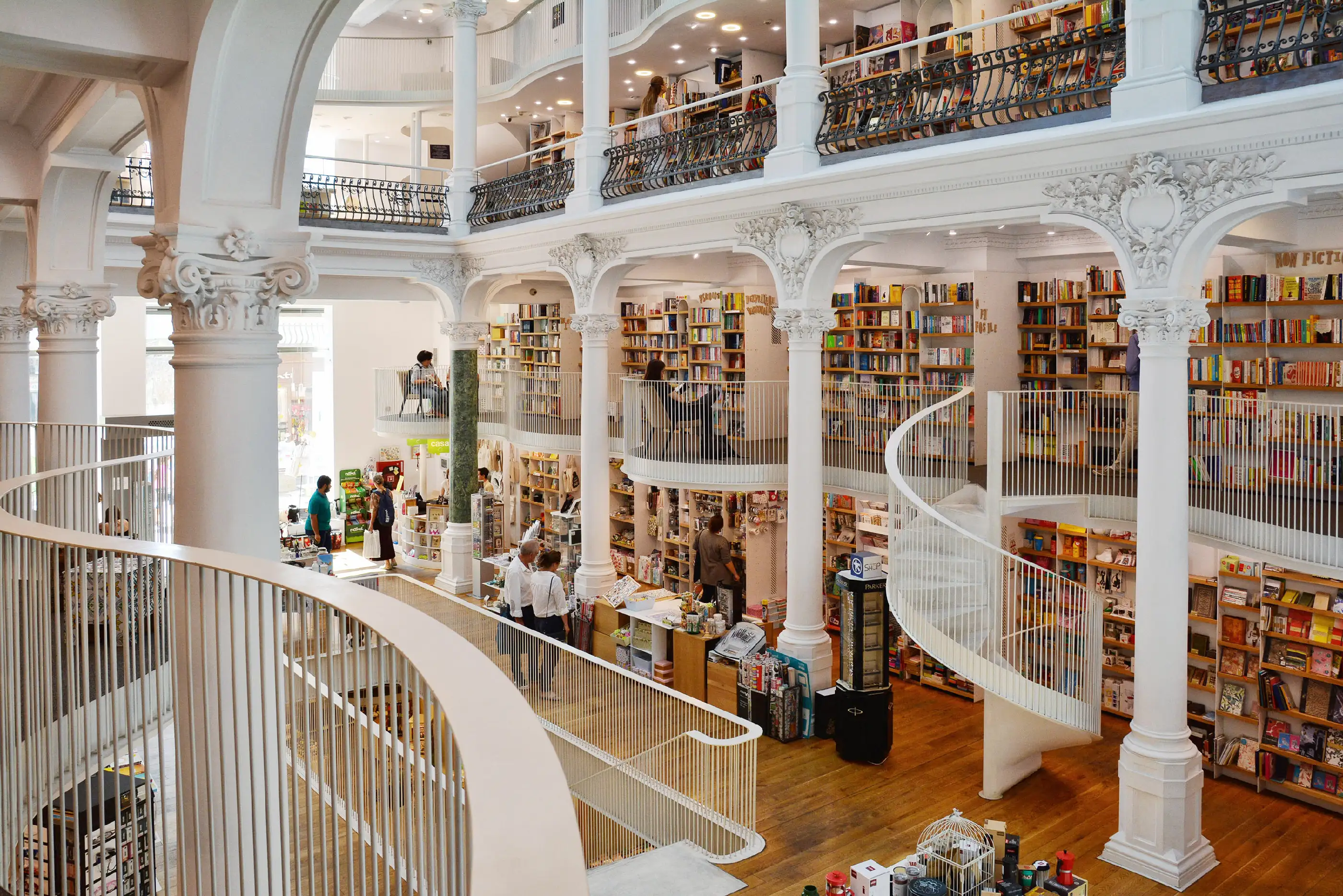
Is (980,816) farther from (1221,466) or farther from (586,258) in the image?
(586,258)

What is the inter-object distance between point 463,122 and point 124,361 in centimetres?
728


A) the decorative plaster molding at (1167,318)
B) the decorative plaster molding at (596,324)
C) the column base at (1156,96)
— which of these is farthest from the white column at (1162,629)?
the decorative plaster molding at (596,324)

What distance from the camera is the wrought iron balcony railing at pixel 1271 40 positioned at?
5.68 m

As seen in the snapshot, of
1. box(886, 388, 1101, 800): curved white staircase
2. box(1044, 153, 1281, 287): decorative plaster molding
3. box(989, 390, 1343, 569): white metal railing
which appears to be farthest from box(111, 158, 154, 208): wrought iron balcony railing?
box(1044, 153, 1281, 287): decorative plaster molding

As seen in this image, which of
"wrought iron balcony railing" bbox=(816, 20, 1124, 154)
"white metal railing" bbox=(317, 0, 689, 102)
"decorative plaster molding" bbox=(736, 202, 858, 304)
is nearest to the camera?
"wrought iron balcony railing" bbox=(816, 20, 1124, 154)

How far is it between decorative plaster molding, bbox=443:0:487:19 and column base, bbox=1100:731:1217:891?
11859mm

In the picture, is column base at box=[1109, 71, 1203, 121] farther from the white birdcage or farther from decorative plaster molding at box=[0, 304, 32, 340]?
decorative plaster molding at box=[0, 304, 32, 340]

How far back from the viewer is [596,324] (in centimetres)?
1155

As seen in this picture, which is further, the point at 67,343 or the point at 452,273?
the point at 452,273

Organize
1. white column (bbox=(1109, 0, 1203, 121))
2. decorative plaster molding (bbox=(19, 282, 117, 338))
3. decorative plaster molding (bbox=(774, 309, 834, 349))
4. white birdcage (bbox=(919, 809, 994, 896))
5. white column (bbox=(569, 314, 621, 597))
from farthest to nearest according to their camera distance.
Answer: white column (bbox=(569, 314, 621, 597)) < decorative plaster molding (bbox=(774, 309, 834, 349)) < decorative plaster molding (bbox=(19, 282, 117, 338)) < white column (bbox=(1109, 0, 1203, 121)) < white birdcage (bbox=(919, 809, 994, 896))

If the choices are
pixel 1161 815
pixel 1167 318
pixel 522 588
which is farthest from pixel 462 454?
pixel 1161 815

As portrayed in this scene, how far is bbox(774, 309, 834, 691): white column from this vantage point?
358 inches

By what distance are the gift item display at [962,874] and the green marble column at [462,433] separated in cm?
1028

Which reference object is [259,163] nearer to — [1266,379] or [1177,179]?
Result: [1177,179]
